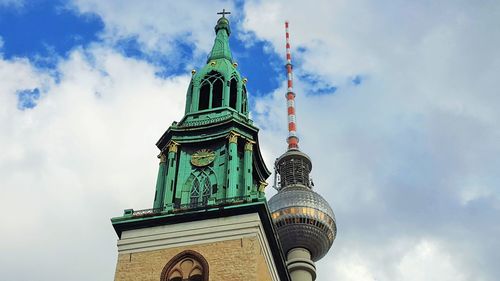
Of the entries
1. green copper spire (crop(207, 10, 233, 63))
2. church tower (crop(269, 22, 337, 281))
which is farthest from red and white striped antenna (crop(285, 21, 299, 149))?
green copper spire (crop(207, 10, 233, 63))

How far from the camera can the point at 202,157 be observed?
44594 mm

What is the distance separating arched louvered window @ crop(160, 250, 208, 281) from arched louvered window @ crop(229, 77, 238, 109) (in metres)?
13.2

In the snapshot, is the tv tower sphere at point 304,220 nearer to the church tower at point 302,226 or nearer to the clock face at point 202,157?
the church tower at point 302,226

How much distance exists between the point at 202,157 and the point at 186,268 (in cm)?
825

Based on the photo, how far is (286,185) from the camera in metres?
95.7

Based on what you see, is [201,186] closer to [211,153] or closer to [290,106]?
[211,153]

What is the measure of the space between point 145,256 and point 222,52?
18.8m

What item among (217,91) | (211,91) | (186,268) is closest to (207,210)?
(186,268)

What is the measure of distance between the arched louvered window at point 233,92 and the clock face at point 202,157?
202 inches

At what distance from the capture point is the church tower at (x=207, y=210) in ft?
125

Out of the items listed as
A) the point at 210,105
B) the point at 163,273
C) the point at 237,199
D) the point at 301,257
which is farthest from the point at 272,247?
the point at 301,257

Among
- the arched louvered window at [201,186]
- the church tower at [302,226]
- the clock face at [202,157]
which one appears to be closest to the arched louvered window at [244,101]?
the clock face at [202,157]

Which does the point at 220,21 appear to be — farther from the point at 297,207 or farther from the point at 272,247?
the point at 297,207

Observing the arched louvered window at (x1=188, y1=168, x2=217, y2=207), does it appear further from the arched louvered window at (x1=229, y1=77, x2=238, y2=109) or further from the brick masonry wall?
the arched louvered window at (x1=229, y1=77, x2=238, y2=109)
